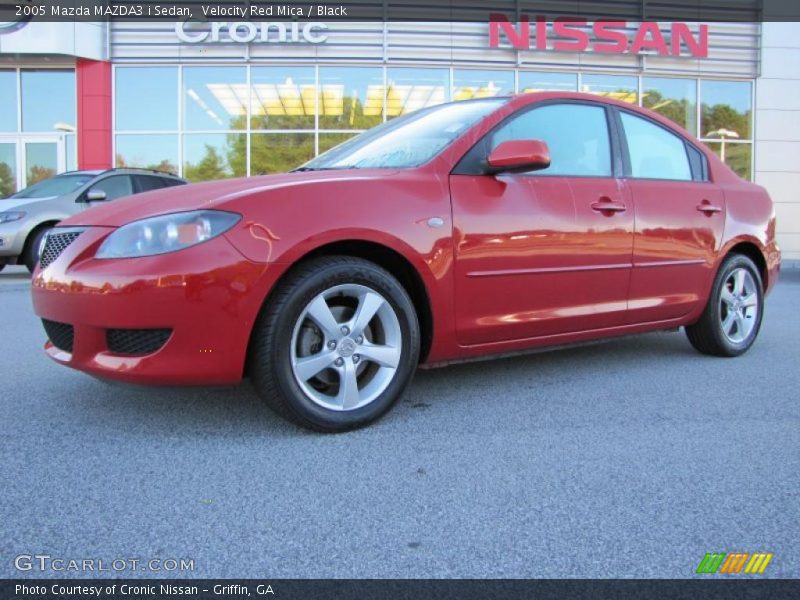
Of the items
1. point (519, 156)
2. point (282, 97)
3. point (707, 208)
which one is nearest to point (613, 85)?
point (282, 97)

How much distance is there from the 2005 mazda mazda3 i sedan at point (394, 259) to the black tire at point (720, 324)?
4.3 inches

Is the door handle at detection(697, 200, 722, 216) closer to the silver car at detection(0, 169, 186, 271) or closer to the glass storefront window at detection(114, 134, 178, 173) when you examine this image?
the silver car at detection(0, 169, 186, 271)

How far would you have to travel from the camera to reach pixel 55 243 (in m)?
3.00

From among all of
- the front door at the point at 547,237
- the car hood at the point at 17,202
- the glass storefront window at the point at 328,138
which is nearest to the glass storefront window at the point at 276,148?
the glass storefront window at the point at 328,138

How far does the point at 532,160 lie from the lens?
3.09m

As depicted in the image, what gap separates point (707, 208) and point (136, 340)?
333 centimetres

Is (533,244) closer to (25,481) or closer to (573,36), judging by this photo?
(25,481)

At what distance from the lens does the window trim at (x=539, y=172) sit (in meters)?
3.20

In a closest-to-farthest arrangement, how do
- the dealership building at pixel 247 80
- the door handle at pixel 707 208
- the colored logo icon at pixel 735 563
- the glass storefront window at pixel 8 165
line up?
the colored logo icon at pixel 735 563
the door handle at pixel 707 208
the dealership building at pixel 247 80
the glass storefront window at pixel 8 165

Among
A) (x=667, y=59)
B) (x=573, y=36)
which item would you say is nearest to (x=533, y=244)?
(x=573, y=36)

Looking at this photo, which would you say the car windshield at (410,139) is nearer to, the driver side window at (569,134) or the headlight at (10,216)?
the driver side window at (569,134)

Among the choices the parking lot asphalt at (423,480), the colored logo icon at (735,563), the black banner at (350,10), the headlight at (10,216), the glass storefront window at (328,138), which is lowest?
the parking lot asphalt at (423,480)

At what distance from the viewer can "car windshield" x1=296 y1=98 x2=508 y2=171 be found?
3.30 meters

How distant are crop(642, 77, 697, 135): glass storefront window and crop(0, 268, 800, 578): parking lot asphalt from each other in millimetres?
14456
